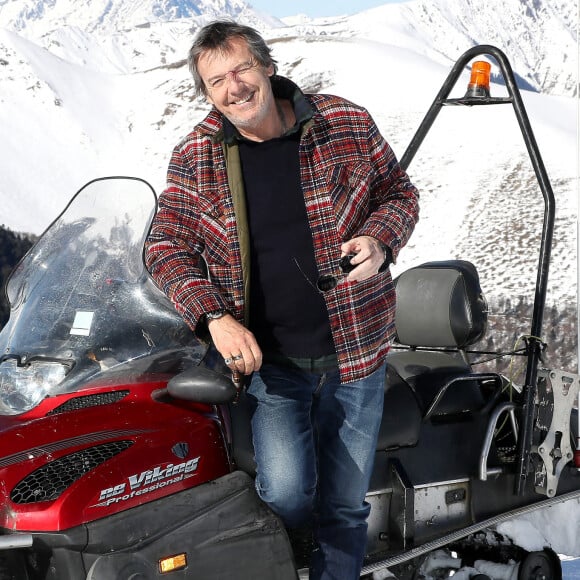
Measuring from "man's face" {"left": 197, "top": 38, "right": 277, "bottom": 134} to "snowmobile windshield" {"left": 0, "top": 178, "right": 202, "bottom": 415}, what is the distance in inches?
16.6

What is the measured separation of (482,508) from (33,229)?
13063 mm

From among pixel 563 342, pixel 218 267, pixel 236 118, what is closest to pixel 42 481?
pixel 218 267

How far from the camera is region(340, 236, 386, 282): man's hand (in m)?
2.30

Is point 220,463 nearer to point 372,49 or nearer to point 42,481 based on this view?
point 42,481

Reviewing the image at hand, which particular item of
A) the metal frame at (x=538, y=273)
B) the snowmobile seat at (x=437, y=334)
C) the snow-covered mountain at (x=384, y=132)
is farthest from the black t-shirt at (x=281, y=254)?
the snow-covered mountain at (x=384, y=132)

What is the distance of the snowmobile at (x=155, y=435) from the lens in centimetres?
221

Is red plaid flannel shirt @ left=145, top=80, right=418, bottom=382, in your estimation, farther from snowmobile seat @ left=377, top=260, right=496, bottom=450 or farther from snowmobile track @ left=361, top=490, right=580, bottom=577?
snowmobile track @ left=361, top=490, right=580, bottom=577

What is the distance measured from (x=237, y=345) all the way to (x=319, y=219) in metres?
0.45

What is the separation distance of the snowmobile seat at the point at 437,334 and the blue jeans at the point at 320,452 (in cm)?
50

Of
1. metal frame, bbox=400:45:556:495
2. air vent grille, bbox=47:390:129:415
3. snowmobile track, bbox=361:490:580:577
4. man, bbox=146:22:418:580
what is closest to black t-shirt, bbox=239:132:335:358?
man, bbox=146:22:418:580

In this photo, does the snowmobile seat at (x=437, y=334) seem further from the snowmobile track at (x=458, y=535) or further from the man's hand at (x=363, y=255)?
the man's hand at (x=363, y=255)

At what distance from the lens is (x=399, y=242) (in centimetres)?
249

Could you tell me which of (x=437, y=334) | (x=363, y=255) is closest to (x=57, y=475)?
(x=363, y=255)

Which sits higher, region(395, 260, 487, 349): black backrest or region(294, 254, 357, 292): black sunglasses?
region(294, 254, 357, 292): black sunglasses
